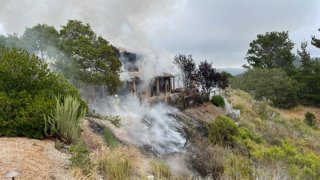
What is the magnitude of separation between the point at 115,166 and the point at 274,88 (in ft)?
114

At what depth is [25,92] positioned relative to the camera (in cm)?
922

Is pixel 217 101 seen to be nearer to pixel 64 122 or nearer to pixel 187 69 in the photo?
pixel 187 69

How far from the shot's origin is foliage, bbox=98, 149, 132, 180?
753cm

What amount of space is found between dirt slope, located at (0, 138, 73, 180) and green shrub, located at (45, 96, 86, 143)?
408 mm

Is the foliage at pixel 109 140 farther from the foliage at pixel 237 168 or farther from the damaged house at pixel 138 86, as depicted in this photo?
the damaged house at pixel 138 86

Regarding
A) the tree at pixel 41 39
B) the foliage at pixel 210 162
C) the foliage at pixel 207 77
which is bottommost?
the foliage at pixel 210 162

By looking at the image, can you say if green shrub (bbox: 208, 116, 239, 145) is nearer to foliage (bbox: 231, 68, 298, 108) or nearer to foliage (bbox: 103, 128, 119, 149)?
foliage (bbox: 103, 128, 119, 149)

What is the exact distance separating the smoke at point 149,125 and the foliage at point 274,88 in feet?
70.0

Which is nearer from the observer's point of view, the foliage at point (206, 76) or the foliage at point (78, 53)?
the foliage at point (78, 53)

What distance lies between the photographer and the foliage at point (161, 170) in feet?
27.1

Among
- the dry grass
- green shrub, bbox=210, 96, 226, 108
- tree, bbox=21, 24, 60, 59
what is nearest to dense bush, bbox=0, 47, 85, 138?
the dry grass

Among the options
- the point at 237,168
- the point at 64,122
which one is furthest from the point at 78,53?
the point at 237,168

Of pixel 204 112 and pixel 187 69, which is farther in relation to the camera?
pixel 187 69

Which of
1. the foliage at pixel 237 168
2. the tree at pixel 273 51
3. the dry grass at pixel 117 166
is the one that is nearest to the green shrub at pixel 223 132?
the foliage at pixel 237 168
